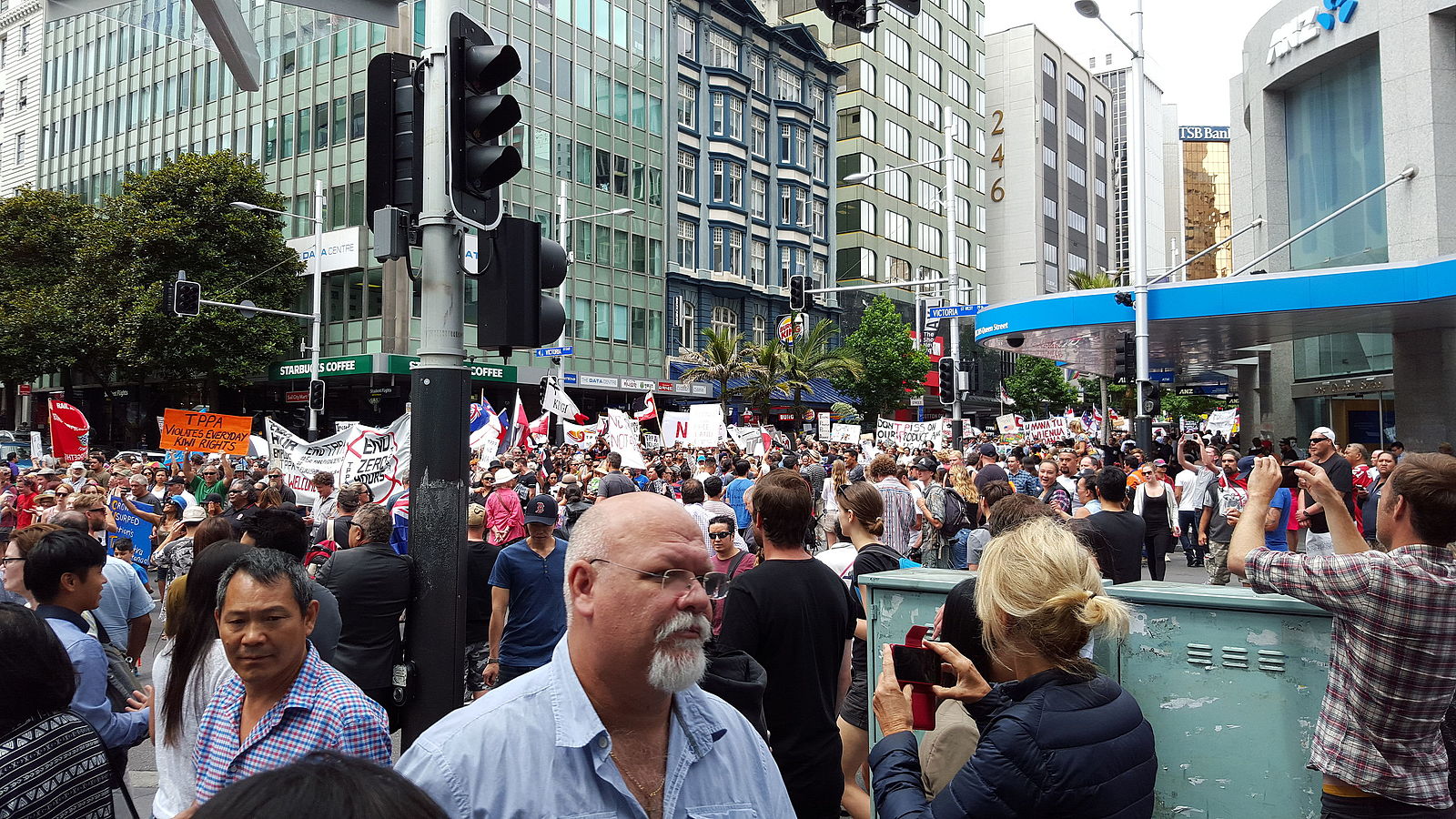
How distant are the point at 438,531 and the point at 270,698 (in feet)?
6.35

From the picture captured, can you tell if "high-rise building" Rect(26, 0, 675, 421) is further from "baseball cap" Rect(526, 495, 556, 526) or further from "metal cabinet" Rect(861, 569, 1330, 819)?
"metal cabinet" Rect(861, 569, 1330, 819)

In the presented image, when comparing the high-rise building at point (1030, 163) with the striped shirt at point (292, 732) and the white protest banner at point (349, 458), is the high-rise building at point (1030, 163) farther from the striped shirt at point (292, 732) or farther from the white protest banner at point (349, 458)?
the striped shirt at point (292, 732)

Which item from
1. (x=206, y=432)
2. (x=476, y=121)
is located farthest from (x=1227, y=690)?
(x=206, y=432)

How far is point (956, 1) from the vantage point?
71.2 meters

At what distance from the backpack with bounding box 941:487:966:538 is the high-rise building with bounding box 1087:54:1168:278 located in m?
85.7

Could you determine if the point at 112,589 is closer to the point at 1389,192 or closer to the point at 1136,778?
the point at 1136,778

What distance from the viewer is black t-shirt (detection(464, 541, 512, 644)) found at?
7.19 metres

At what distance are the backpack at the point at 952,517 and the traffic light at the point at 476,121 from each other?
6.73 meters

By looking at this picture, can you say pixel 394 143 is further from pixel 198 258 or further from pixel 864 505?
pixel 198 258

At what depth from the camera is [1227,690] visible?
13.0 feet

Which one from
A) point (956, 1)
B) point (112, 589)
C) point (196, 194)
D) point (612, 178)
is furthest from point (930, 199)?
point (112, 589)

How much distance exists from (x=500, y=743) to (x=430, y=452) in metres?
3.23

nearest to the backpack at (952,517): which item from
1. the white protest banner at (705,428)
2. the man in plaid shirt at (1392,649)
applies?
the man in plaid shirt at (1392,649)

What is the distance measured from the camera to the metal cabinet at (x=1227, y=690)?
3.86m
